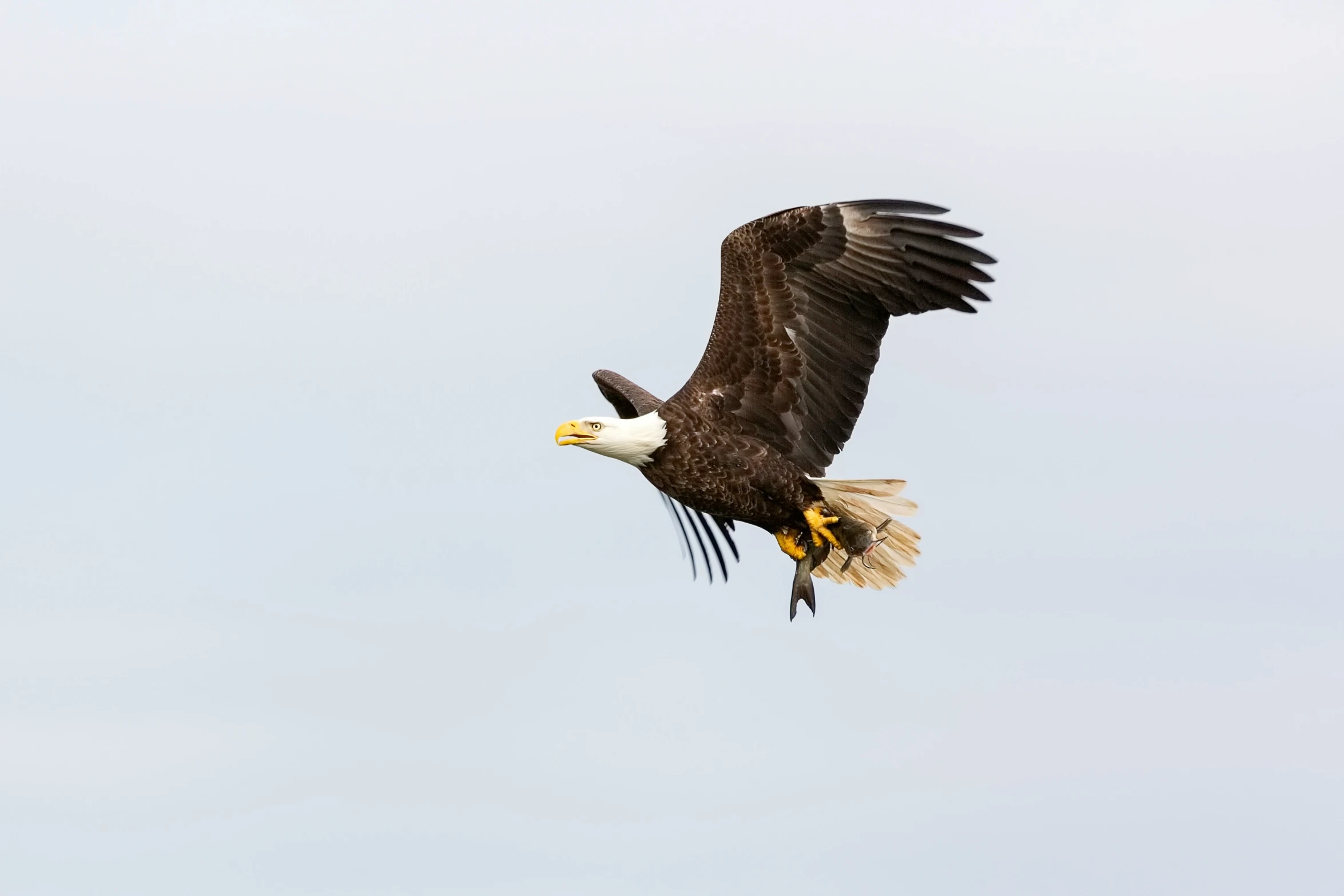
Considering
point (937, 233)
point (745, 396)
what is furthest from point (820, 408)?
point (937, 233)

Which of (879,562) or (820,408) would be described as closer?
(820,408)

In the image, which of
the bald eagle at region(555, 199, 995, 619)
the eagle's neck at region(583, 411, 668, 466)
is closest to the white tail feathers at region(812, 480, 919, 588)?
the bald eagle at region(555, 199, 995, 619)

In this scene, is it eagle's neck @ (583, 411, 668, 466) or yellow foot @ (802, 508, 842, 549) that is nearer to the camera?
eagle's neck @ (583, 411, 668, 466)

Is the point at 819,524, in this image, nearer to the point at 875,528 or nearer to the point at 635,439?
the point at 875,528

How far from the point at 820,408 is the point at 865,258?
0.83 meters

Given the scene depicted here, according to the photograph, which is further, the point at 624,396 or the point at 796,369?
the point at 624,396

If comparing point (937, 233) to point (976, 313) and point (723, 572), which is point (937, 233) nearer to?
point (976, 313)

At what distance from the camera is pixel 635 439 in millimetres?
11766

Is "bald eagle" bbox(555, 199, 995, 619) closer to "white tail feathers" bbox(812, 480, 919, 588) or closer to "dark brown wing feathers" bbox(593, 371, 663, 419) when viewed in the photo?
"white tail feathers" bbox(812, 480, 919, 588)

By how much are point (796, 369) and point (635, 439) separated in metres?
0.85

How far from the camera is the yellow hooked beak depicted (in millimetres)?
11906

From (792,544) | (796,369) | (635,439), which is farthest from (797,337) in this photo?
(792,544)

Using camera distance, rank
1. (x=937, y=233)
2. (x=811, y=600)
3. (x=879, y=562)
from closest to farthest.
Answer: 1. (x=937, y=233)
2. (x=811, y=600)
3. (x=879, y=562)

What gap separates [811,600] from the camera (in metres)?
12.2
